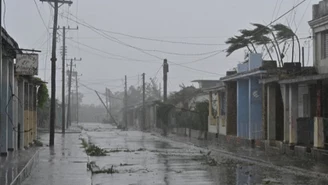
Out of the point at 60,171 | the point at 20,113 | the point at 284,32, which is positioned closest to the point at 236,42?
the point at 284,32

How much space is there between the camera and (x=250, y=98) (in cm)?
3394

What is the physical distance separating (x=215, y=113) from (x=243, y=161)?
73.5 feet

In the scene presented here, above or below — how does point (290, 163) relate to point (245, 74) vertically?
below

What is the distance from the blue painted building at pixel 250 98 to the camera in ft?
109

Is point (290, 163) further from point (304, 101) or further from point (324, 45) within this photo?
point (304, 101)

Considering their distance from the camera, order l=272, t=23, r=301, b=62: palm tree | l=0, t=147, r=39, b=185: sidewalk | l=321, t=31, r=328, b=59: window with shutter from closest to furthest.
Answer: l=0, t=147, r=39, b=185: sidewalk → l=321, t=31, r=328, b=59: window with shutter → l=272, t=23, r=301, b=62: palm tree

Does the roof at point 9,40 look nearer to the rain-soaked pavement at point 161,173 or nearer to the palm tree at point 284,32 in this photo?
the rain-soaked pavement at point 161,173

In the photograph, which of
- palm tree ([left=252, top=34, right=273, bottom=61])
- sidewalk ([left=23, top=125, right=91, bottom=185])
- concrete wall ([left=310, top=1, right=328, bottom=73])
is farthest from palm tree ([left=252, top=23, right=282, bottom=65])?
sidewalk ([left=23, top=125, right=91, bottom=185])

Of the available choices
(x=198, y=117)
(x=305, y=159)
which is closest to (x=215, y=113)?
(x=198, y=117)

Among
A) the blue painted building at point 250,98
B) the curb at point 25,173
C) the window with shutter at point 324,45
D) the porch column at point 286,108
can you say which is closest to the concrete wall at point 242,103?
the blue painted building at point 250,98

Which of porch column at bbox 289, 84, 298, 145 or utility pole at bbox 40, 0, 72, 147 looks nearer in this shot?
porch column at bbox 289, 84, 298, 145

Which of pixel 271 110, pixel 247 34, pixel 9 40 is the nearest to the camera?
pixel 9 40

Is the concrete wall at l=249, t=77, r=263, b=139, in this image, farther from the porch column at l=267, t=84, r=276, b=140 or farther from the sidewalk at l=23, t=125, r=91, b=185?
the sidewalk at l=23, t=125, r=91, b=185

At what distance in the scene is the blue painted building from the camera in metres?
33.1
